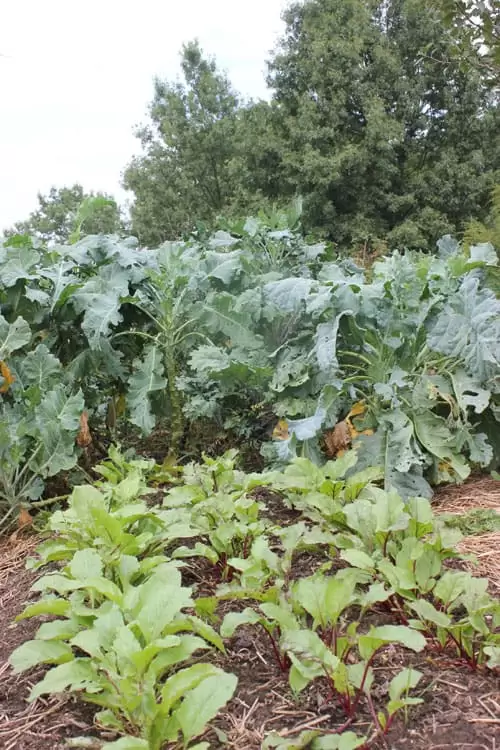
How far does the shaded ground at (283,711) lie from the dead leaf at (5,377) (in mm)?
1413

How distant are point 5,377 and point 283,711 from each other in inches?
75.9

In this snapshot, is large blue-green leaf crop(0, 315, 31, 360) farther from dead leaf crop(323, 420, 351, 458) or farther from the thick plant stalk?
dead leaf crop(323, 420, 351, 458)

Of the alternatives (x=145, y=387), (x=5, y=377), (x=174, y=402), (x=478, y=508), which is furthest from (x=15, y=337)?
(x=478, y=508)

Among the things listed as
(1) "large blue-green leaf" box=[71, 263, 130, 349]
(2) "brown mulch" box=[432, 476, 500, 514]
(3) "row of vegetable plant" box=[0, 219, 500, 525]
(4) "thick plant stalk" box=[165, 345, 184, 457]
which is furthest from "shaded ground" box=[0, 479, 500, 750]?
(4) "thick plant stalk" box=[165, 345, 184, 457]

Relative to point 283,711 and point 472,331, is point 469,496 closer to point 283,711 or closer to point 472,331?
point 472,331

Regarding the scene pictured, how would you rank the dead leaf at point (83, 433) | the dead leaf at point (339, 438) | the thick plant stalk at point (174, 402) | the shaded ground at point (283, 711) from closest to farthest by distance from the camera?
the shaded ground at point (283, 711), the dead leaf at point (339, 438), the dead leaf at point (83, 433), the thick plant stalk at point (174, 402)

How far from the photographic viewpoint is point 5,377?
2635 millimetres

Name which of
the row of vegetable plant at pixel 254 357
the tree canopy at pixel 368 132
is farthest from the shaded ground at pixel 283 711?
the tree canopy at pixel 368 132

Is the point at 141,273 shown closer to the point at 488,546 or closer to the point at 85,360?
the point at 85,360

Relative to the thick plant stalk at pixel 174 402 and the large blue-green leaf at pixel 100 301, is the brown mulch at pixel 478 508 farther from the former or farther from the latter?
the large blue-green leaf at pixel 100 301

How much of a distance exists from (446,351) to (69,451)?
5.21 feet

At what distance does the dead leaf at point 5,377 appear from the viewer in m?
2.62

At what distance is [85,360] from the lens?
9.64 ft

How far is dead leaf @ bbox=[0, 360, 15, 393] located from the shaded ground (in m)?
1.41
